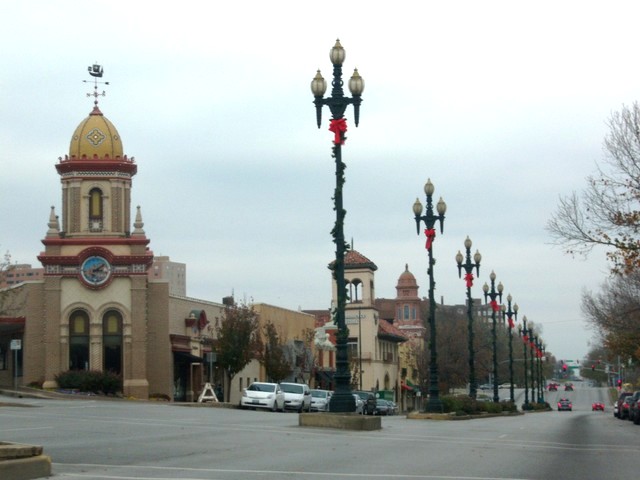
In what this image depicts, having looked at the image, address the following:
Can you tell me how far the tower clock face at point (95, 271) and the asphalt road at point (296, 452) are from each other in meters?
31.9

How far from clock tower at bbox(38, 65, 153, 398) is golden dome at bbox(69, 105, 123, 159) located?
0.19ft

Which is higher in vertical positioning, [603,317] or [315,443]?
[603,317]

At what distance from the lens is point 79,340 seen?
58844 mm

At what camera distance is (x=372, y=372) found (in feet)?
314

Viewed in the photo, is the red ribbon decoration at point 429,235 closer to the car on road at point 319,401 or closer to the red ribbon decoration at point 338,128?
the car on road at point 319,401

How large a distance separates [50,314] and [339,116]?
35966mm

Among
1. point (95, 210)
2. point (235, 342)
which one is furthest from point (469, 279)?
point (95, 210)

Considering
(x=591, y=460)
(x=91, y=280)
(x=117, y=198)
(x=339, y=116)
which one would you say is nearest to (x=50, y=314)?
(x=91, y=280)

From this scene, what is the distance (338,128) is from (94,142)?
36544 millimetres

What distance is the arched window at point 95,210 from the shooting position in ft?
197

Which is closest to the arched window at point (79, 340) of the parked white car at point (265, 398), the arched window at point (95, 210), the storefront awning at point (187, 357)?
the arched window at point (95, 210)

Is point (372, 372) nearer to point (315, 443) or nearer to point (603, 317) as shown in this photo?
point (603, 317)

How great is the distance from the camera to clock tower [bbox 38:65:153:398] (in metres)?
58.3

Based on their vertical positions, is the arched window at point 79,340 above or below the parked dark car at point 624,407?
above
